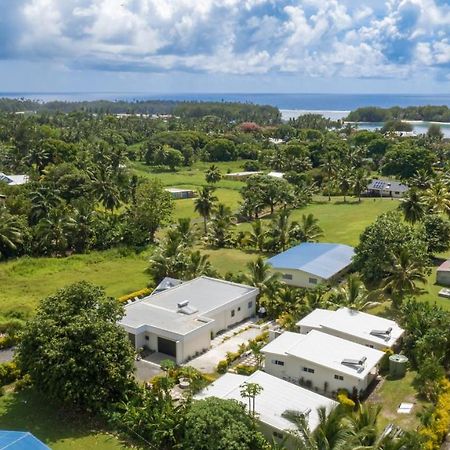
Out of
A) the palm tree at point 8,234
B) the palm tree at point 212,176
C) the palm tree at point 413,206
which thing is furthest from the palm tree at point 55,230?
the palm tree at point 212,176

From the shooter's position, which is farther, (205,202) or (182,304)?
(205,202)

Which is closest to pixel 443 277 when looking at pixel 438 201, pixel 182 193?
pixel 438 201

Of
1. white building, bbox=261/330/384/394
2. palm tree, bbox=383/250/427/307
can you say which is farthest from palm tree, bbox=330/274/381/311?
white building, bbox=261/330/384/394

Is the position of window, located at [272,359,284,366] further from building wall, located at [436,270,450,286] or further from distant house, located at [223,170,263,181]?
distant house, located at [223,170,263,181]

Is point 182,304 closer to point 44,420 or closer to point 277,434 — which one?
point 44,420

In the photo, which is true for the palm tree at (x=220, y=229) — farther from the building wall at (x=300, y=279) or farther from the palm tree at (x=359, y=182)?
the palm tree at (x=359, y=182)

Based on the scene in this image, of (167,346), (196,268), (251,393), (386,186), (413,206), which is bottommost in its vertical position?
(386,186)
